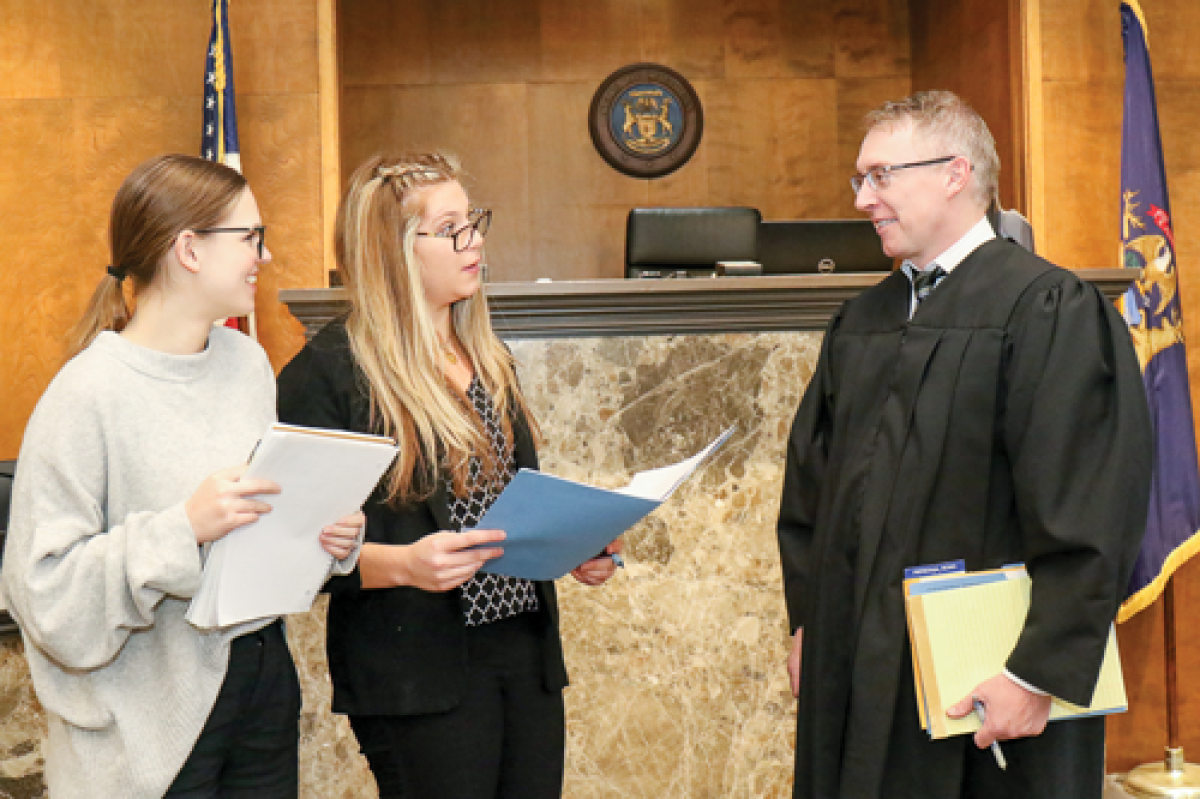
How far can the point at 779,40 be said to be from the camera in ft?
20.5

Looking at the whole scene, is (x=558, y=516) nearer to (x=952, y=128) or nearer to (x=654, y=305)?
(x=952, y=128)

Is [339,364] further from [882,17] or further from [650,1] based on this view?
[882,17]

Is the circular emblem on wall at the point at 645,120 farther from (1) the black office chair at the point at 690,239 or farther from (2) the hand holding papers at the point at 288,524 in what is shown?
(2) the hand holding papers at the point at 288,524

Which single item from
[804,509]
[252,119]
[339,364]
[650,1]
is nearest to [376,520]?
[339,364]

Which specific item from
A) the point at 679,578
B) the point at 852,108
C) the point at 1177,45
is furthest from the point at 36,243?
the point at 1177,45

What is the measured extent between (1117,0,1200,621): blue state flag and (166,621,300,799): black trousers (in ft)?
9.47

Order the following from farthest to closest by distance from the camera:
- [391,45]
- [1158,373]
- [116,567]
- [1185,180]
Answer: [391,45]
[1185,180]
[1158,373]
[116,567]

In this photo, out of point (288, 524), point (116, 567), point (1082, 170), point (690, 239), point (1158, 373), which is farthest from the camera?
point (1082, 170)

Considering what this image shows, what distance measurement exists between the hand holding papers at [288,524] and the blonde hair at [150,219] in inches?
14.3

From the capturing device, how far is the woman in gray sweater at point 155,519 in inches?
51.5

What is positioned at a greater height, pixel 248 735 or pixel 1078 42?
pixel 1078 42

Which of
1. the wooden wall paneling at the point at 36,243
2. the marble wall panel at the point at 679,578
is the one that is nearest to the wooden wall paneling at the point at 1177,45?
the marble wall panel at the point at 679,578

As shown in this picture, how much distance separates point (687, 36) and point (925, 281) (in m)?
4.86

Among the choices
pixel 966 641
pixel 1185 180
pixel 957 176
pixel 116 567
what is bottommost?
pixel 966 641
